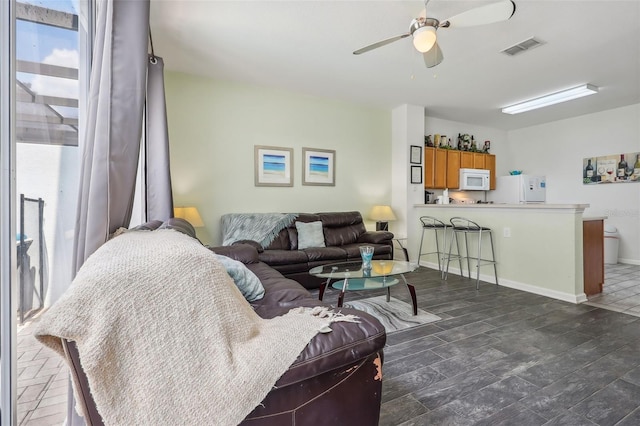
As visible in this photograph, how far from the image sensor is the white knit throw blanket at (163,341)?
659 millimetres

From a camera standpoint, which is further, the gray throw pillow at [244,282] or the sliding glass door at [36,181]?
the gray throw pillow at [244,282]

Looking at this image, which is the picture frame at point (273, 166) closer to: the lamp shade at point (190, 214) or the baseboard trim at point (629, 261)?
the lamp shade at point (190, 214)

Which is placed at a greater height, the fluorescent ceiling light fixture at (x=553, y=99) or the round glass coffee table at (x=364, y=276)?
the fluorescent ceiling light fixture at (x=553, y=99)

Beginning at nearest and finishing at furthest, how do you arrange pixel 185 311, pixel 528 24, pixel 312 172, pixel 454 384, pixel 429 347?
pixel 185 311 → pixel 454 384 → pixel 429 347 → pixel 528 24 → pixel 312 172

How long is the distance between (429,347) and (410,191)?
10.9ft

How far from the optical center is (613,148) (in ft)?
16.7

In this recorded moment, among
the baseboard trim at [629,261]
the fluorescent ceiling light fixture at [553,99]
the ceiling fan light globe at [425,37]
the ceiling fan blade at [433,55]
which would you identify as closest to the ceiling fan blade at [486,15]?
the ceiling fan light globe at [425,37]

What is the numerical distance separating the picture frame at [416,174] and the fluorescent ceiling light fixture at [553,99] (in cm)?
178

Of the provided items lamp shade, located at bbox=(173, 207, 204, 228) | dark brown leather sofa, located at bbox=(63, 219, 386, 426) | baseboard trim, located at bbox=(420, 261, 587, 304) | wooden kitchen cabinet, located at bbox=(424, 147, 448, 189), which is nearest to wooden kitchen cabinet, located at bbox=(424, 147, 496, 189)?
wooden kitchen cabinet, located at bbox=(424, 147, 448, 189)

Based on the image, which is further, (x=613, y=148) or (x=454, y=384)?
(x=613, y=148)

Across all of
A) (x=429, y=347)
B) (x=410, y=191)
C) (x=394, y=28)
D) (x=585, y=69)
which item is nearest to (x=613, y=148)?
(x=585, y=69)

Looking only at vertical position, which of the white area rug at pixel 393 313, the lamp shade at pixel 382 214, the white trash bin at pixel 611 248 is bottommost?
the white area rug at pixel 393 313

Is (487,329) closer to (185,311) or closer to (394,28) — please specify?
(185,311)

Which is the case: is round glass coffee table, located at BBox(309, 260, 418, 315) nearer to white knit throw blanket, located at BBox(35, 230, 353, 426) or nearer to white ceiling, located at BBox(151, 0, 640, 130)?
white knit throw blanket, located at BBox(35, 230, 353, 426)
